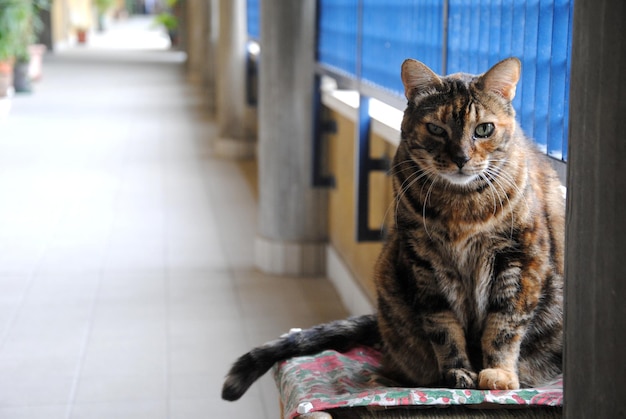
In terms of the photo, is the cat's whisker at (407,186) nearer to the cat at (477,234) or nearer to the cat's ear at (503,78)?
the cat at (477,234)

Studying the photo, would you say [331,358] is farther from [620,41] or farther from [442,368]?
[620,41]

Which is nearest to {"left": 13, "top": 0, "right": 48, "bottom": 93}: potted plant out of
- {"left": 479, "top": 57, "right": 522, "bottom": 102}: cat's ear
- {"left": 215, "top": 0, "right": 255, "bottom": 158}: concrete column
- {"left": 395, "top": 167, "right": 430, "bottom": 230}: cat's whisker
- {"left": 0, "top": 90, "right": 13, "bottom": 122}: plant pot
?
{"left": 0, "top": 90, "right": 13, "bottom": 122}: plant pot

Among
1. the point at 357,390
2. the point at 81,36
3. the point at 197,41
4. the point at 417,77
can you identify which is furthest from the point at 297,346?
the point at 81,36

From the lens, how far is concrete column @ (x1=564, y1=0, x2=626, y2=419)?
125 cm

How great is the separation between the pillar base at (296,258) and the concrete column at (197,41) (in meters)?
8.07

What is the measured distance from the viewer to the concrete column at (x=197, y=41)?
Result: 41.9ft

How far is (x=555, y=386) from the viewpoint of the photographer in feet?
5.65

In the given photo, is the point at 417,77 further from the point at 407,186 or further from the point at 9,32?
the point at 9,32

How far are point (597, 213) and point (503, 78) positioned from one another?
1.46ft

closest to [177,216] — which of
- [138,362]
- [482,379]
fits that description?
[138,362]

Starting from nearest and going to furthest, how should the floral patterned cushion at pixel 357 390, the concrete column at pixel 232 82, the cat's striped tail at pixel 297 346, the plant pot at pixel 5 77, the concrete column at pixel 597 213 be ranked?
the concrete column at pixel 597 213
the floral patterned cushion at pixel 357 390
the cat's striped tail at pixel 297 346
the concrete column at pixel 232 82
the plant pot at pixel 5 77

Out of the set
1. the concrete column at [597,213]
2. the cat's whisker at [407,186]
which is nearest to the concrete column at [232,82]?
the cat's whisker at [407,186]

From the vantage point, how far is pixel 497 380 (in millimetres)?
1661

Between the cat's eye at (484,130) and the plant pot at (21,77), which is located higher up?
the cat's eye at (484,130)
